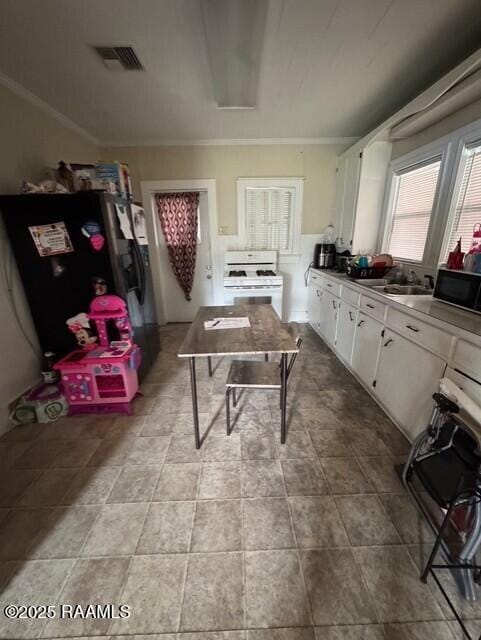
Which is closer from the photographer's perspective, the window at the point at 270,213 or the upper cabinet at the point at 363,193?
the upper cabinet at the point at 363,193

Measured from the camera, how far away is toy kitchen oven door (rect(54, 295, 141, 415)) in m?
1.92

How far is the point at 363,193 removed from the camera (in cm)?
284

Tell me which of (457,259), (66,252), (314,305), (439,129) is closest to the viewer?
(457,259)

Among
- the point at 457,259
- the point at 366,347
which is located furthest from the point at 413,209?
the point at 366,347

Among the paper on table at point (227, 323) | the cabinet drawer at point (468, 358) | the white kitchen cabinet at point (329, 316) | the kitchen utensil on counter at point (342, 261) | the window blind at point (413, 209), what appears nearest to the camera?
the cabinet drawer at point (468, 358)

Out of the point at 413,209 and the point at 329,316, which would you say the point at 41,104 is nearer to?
the point at 329,316

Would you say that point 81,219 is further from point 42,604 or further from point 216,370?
point 42,604

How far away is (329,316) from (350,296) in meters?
0.59

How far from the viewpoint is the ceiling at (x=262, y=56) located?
4.59 ft

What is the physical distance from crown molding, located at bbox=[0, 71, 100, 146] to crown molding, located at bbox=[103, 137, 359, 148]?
0.42 meters

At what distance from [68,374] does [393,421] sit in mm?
2447

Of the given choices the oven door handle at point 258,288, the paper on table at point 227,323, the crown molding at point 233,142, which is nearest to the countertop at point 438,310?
the paper on table at point 227,323

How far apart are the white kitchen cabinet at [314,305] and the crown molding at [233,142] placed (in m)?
1.87

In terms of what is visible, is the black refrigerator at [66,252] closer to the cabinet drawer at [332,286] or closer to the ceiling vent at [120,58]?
the ceiling vent at [120,58]
